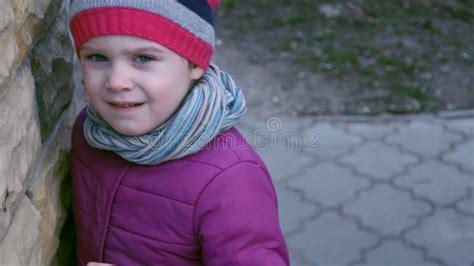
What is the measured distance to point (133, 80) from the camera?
1609mm

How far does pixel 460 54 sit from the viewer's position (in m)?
4.68

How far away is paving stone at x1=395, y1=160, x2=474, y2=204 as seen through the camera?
11.3 feet

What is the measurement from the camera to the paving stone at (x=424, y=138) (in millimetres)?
3787

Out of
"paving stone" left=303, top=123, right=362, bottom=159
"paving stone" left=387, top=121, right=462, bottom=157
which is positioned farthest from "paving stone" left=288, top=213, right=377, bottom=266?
"paving stone" left=387, top=121, right=462, bottom=157

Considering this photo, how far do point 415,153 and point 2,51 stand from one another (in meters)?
2.70

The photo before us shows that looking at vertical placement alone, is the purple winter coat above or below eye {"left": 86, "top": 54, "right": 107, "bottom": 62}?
below

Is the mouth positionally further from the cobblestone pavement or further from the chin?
the cobblestone pavement

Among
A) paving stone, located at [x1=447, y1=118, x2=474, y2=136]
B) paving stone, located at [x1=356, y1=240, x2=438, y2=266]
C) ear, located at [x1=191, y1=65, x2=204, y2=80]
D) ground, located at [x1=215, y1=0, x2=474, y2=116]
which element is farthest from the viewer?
ground, located at [x1=215, y1=0, x2=474, y2=116]

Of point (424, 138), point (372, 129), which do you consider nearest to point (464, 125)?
point (424, 138)

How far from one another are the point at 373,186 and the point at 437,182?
0.92 ft

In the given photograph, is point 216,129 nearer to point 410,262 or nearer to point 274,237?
point 274,237

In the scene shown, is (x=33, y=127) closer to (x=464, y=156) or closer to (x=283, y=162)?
(x=283, y=162)

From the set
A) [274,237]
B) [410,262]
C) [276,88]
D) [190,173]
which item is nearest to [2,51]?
[190,173]

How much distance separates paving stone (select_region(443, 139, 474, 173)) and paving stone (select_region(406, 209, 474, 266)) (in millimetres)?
390
